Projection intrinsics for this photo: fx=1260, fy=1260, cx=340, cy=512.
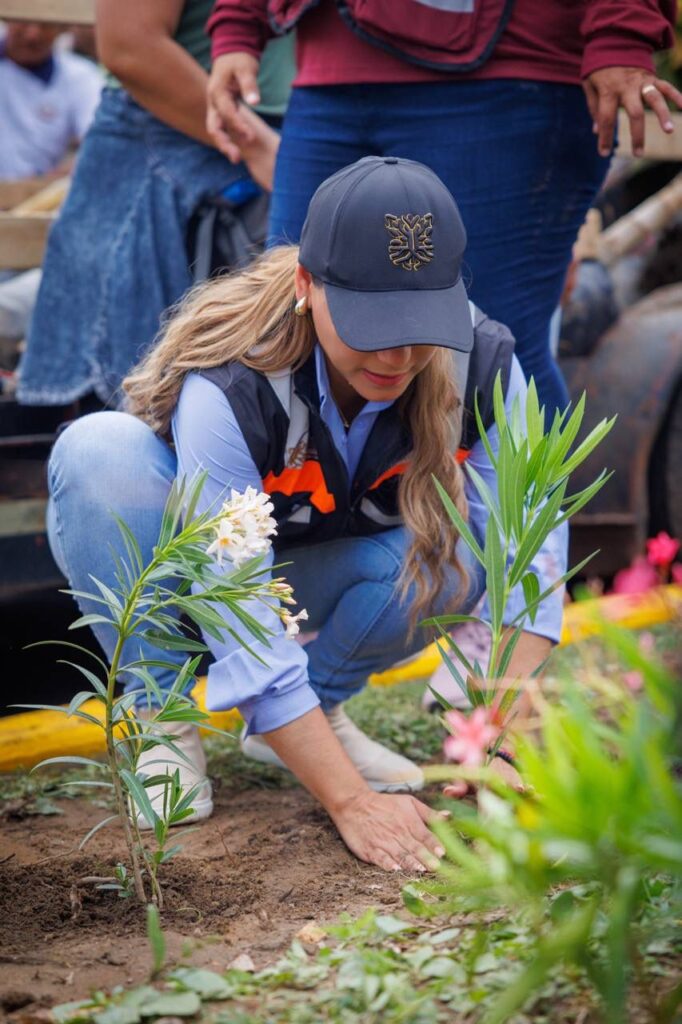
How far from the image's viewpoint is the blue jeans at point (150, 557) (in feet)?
8.03

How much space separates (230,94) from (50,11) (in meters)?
1.28

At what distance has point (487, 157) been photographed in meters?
2.69

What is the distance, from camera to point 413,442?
238 cm

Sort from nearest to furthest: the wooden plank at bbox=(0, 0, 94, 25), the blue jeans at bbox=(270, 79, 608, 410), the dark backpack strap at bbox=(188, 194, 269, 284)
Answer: the blue jeans at bbox=(270, 79, 608, 410) < the dark backpack strap at bbox=(188, 194, 269, 284) < the wooden plank at bbox=(0, 0, 94, 25)

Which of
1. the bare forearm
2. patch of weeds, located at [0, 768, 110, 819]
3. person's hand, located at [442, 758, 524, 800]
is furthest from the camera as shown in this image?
Answer: the bare forearm

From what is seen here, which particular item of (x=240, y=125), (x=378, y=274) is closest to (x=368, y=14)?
(x=240, y=125)

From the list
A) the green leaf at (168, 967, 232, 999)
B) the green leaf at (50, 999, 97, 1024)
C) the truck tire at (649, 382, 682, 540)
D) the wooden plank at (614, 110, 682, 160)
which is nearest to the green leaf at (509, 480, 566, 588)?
the green leaf at (168, 967, 232, 999)

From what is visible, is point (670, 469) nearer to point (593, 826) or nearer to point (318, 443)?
point (318, 443)

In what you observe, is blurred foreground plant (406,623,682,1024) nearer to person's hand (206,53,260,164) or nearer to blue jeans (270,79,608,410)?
blue jeans (270,79,608,410)

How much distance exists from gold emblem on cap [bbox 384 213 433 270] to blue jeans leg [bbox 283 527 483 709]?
708 mm

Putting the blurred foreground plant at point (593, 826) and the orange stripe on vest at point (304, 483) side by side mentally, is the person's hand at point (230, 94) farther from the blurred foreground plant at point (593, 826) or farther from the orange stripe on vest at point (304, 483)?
the blurred foreground plant at point (593, 826)

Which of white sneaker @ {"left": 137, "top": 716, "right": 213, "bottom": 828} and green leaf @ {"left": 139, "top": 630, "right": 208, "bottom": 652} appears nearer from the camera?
green leaf @ {"left": 139, "top": 630, "right": 208, "bottom": 652}

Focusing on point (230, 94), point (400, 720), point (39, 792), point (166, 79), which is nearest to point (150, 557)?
point (39, 792)

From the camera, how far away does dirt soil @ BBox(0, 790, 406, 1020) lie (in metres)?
1.71
